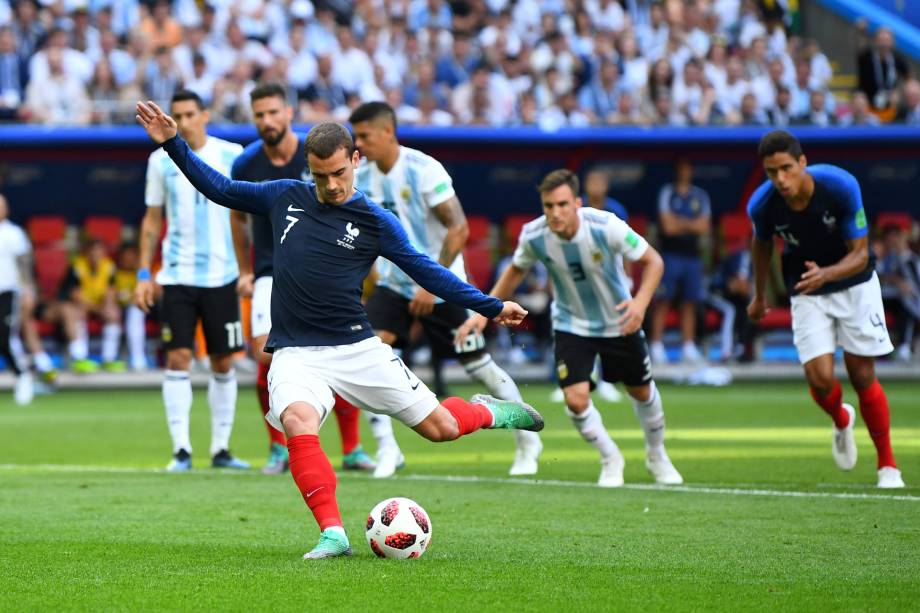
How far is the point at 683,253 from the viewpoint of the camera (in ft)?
64.7

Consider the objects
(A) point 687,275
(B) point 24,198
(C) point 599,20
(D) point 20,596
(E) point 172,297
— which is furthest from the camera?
(C) point 599,20

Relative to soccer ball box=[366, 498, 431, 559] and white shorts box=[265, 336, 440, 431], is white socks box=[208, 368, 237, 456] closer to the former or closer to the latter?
white shorts box=[265, 336, 440, 431]

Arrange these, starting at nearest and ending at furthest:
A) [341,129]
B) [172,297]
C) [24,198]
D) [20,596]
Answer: [20,596], [341,129], [172,297], [24,198]

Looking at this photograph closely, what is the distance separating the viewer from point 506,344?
20672 millimetres

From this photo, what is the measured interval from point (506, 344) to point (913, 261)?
227 inches

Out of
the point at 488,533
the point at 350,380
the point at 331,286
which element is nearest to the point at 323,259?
the point at 331,286

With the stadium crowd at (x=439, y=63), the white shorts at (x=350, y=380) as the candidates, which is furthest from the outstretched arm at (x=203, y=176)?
the stadium crowd at (x=439, y=63)

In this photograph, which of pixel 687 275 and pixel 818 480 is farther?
pixel 687 275

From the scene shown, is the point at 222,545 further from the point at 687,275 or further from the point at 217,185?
the point at 687,275

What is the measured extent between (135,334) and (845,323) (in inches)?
496

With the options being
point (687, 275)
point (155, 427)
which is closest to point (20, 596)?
point (155, 427)

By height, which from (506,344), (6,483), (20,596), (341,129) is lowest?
(506,344)

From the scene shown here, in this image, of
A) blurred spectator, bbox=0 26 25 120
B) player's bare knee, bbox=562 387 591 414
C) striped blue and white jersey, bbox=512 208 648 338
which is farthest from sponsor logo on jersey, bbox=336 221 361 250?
blurred spectator, bbox=0 26 25 120

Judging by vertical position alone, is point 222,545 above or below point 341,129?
below
